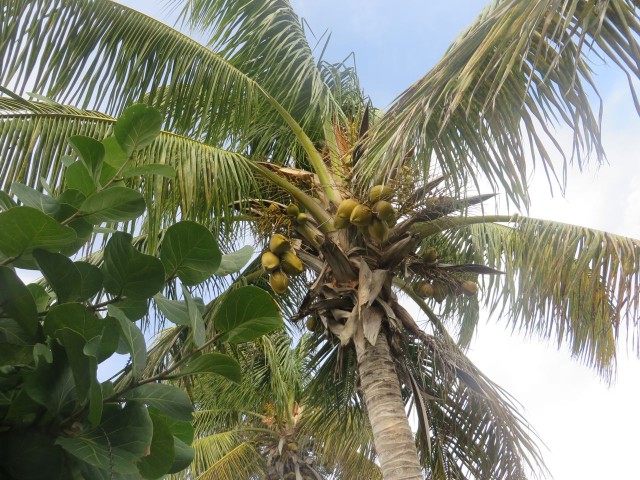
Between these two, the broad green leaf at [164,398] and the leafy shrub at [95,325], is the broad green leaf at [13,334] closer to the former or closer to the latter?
the leafy shrub at [95,325]

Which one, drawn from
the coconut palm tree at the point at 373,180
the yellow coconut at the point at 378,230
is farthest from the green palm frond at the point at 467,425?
the yellow coconut at the point at 378,230

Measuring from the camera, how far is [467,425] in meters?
5.53

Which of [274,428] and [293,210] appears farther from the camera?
[274,428]

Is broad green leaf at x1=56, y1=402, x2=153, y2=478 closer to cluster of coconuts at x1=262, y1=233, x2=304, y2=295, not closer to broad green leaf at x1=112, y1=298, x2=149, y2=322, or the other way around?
broad green leaf at x1=112, y1=298, x2=149, y2=322

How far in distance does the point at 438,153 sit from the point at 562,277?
203 cm

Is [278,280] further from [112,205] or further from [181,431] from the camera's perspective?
[112,205]

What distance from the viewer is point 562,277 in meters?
5.21

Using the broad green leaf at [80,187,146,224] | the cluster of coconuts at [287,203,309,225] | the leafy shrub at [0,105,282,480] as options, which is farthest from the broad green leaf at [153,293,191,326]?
the cluster of coconuts at [287,203,309,225]

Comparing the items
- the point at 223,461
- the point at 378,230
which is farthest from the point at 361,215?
the point at 223,461

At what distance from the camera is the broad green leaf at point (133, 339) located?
2.61 ft

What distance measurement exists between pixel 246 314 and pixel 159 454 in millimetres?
194

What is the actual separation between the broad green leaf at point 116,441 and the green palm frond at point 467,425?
4.58 meters

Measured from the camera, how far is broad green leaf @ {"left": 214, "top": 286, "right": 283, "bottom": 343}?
2.94 feet

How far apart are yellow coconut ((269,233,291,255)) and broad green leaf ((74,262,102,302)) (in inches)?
139
